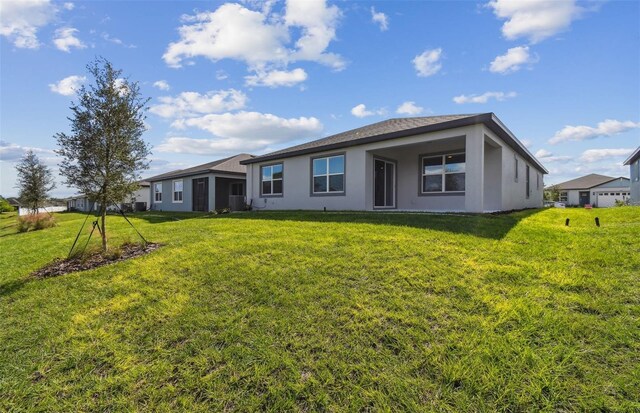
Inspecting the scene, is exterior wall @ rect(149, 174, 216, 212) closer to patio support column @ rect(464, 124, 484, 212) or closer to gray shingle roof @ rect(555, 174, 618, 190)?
patio support column @ rect(464, 124, 484, 212)

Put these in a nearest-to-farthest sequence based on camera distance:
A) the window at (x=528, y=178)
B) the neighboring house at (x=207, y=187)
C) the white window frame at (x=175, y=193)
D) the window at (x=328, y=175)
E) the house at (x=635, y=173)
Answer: the window at (x=328, y=175), the window at (x=528, y=178), the neighboring house at (x=207, y=187), the house at (x=635, y=173), the white window frame at (x=175, y=193)

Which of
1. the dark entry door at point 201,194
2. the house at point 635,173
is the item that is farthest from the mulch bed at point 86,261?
the house at point 635,173

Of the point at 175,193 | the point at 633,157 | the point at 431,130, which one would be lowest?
the point at 175,193

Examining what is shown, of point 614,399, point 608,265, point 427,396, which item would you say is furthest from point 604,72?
point 427,396

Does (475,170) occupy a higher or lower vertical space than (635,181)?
lower

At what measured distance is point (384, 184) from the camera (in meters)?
13.3

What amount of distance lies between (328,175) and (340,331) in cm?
1024

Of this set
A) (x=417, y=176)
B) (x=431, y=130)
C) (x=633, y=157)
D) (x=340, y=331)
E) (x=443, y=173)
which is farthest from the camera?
(x=633, y=157)

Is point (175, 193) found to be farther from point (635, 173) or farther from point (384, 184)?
point (635, 173)

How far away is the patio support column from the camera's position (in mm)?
9156

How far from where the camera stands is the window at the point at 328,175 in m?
12.8

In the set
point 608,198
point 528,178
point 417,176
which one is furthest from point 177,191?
point 608,198

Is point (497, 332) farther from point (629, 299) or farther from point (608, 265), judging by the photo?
point (608, 265)

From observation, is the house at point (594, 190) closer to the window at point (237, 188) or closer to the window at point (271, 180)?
the window at point (271, 180)
